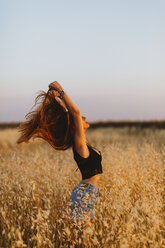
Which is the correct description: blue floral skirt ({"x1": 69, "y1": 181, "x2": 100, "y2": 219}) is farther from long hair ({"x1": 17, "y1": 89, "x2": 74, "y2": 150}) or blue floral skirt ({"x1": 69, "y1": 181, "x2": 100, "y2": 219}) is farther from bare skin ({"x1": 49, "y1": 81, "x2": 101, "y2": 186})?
long hair ({"x1": 17, "y1": 89, "x2": 74, "y2": 150})

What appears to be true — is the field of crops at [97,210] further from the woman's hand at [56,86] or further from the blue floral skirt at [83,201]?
the woman's hand at [56,86]

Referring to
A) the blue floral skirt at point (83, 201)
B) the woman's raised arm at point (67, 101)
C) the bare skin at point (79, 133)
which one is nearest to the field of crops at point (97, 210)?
the blue floral skirt at point (83, 201)

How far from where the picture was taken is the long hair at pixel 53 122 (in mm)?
2920

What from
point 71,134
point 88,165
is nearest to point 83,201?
point 88,165

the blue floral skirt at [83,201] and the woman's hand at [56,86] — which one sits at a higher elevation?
the woman's hand at [56,86]

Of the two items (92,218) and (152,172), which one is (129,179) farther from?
(92,218)

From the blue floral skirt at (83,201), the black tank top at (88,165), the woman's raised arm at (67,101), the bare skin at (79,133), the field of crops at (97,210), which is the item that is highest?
the woman's raised arm at (67,101)

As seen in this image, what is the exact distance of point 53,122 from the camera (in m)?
2.98

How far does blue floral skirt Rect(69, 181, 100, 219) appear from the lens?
2.47 m

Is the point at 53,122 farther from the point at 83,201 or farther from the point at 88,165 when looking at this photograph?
the point at 83,201

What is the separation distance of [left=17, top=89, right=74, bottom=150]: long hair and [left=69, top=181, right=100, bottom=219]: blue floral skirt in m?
0.64

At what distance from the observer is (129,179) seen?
4.33 meters

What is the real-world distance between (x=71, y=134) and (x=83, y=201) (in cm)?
78

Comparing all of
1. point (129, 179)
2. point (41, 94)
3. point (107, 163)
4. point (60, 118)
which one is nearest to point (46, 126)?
point (60, 118)
